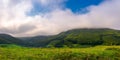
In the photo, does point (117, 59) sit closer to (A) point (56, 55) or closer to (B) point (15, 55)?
(A) point (56, 55)

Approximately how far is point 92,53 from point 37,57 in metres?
9.97

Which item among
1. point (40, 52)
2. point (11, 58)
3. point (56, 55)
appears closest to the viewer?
point (11, 58)

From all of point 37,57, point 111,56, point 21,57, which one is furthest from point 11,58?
point 111,56

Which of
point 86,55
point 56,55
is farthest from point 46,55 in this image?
point 86,55

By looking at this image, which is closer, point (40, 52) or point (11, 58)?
point (11, 58)

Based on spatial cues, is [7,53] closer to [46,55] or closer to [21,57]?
[21,57]

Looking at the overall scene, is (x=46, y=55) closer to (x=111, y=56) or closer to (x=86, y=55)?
(x=86, y=55)

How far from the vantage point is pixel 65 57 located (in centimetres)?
3794

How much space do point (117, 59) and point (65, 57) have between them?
29.4ft

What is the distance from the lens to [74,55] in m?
39.0

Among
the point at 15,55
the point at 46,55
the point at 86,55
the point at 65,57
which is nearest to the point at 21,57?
the point at 15,55

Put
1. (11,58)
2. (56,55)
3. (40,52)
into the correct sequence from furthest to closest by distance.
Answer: (40,52) → (56,55) → (11,58)

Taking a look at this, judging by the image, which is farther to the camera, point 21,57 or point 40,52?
point 40,52

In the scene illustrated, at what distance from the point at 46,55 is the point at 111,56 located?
37.7ft
